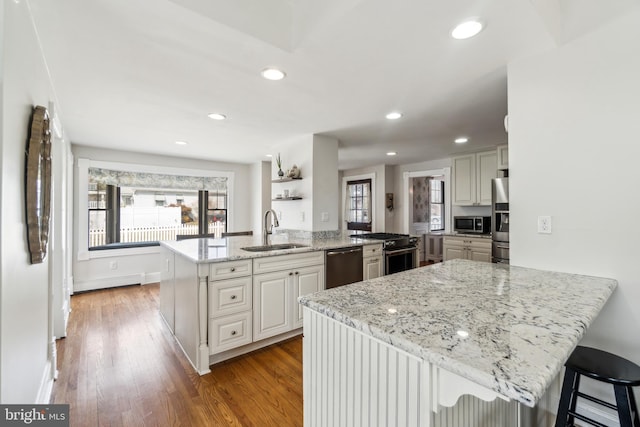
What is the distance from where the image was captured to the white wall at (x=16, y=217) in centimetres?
99

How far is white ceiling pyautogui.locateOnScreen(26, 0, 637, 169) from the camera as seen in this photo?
1405 mm

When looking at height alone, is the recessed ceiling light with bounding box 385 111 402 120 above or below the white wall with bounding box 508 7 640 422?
above

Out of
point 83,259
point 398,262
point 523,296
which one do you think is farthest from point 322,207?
point 83,259

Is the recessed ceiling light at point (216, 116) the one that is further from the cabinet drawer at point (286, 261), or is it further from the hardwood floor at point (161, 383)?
the hardwood floor at point (161, 383)

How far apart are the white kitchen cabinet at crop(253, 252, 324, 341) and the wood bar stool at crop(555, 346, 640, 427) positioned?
6.46 ft

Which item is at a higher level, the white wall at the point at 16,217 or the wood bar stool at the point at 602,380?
the white wall at the point at 16,217

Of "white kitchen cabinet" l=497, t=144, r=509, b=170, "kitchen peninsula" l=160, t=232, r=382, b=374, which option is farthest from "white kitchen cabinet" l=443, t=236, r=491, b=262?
"kitchen peninsula" l=160, t=232, r=382, b=374

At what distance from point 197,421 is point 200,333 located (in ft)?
2.06

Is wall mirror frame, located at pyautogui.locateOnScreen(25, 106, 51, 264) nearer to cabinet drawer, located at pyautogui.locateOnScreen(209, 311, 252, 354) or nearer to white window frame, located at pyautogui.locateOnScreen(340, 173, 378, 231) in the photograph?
cabinet drawer, located at pyautogui.locateOnScreen(209, 311, 252, 354)

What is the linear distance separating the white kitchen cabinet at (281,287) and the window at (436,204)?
475 cm

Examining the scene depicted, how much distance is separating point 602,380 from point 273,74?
2376mm

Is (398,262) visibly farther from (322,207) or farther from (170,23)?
(170,23)

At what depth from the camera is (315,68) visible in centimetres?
191

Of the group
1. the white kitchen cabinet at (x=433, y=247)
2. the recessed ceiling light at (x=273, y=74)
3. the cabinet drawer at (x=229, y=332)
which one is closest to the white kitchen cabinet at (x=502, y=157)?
the white kitchen cabinet at (x=433, y=247)
